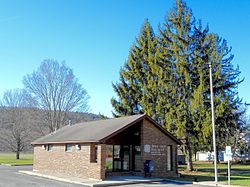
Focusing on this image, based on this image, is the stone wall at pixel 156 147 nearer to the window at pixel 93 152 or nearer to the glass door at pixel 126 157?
the glass door at pixel 126 157

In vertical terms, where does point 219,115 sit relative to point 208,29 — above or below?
below

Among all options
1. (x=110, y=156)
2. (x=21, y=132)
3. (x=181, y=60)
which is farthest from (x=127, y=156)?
(x=21, y=132)

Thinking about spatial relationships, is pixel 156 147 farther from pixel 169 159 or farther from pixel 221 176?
pixel 221 176

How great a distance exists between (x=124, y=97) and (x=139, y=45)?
580 centimetres

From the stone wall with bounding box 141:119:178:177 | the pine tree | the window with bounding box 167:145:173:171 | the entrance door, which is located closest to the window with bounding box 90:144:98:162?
the entrance door

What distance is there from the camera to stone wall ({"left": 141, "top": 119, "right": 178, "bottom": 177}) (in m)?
21.0

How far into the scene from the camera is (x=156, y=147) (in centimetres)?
2166

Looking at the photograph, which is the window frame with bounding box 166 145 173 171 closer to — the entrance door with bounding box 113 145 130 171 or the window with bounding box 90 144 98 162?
the entrance door with bounding box 113 145 130 171

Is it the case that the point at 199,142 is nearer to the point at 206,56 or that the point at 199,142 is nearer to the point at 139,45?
the point at 206,56

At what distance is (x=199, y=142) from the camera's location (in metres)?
26.1

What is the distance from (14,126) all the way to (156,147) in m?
34.6

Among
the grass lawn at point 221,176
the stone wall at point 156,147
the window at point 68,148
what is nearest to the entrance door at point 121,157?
the stone wall at point 156,147

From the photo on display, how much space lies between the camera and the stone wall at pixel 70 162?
19.0 meters

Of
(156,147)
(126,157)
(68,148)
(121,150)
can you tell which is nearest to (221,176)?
Result: (156,147)
